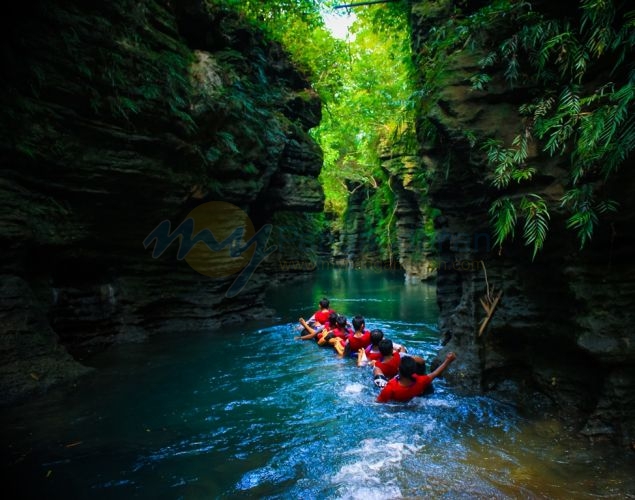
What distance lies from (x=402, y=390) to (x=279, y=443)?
215 cm

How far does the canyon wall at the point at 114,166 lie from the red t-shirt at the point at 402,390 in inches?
214

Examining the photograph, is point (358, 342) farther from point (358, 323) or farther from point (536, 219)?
point (536, 219)

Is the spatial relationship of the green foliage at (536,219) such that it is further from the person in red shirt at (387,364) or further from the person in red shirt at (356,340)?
the person in red shirt at (356,340)

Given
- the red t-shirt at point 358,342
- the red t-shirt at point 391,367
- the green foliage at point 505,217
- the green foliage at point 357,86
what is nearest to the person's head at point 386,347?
the red t-shirt at point 391,367

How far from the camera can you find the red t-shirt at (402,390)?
5.95 m

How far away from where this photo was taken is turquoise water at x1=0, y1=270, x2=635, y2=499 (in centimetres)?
381

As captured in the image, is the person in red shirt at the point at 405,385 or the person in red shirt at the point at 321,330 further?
the person in red shirt at the point at 321,330

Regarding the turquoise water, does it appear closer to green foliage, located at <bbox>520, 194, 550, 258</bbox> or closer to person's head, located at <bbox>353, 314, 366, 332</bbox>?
person's head, located at <bbox>353, 314, 366, 332</bbox>

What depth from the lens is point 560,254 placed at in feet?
16.4

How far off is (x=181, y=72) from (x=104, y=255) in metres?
4.74

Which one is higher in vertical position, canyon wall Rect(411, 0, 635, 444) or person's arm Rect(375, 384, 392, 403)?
canyon wall Rect(411, 0, 635, 444)

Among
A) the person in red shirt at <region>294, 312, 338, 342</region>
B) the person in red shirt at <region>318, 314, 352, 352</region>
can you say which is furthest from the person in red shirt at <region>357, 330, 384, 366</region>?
the person in red shirt at <region>294, 312, 338, 342</region>

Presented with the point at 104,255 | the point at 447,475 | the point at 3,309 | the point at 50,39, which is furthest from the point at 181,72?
the point at 447,475

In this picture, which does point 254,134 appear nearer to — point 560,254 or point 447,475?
point 560,254
